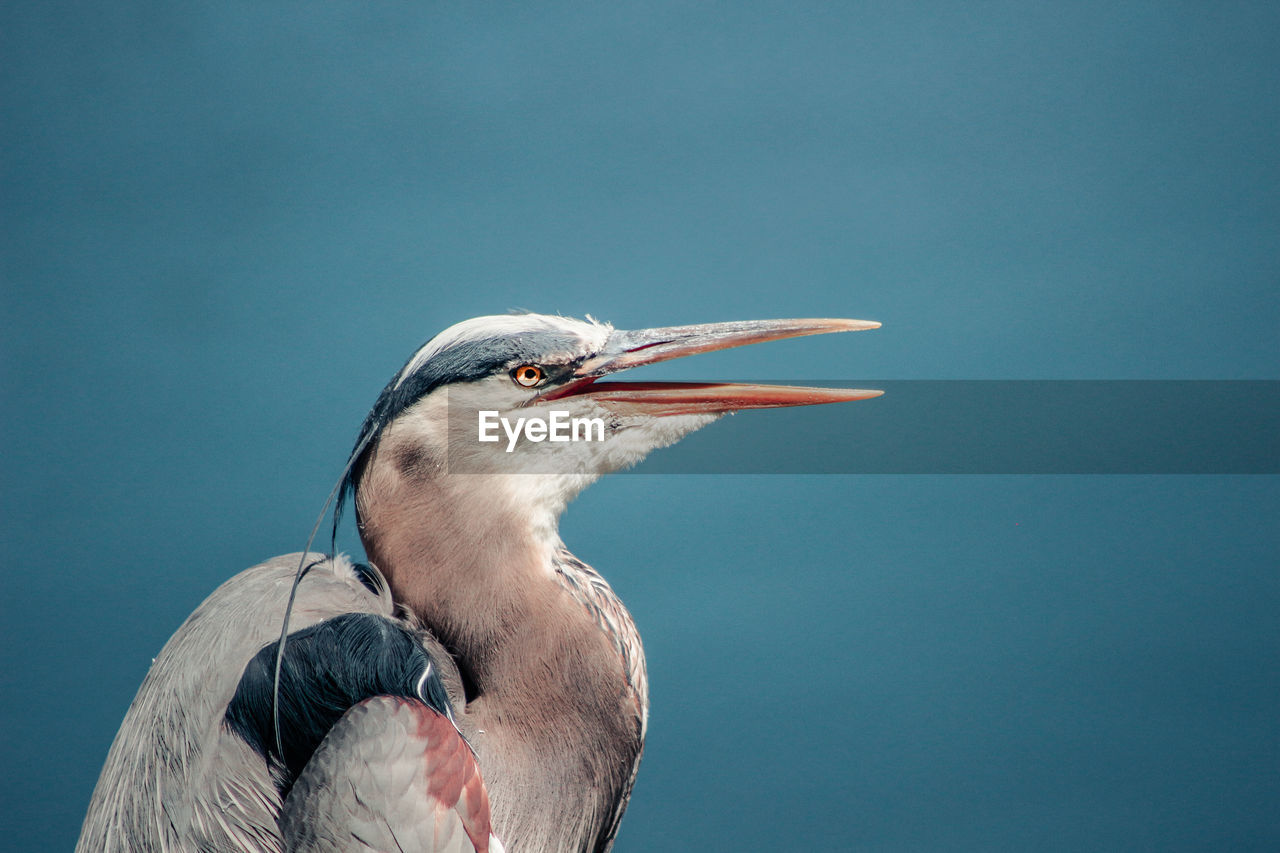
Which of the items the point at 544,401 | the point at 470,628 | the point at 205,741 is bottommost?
the point at 205,741

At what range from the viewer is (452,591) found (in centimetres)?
123

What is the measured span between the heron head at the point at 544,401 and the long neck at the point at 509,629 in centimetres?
2

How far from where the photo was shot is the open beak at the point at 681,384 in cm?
128

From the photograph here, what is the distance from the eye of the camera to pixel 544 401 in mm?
1264

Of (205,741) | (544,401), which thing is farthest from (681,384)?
(205,741)

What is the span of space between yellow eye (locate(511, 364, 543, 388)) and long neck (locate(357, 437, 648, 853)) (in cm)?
13

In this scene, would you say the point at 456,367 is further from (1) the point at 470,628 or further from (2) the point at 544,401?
(1) the point at 470,628

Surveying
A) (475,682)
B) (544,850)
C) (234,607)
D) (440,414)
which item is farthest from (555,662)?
(234,607)

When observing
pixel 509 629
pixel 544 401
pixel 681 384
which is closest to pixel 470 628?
pixel 509 629

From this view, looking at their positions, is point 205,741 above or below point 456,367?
below

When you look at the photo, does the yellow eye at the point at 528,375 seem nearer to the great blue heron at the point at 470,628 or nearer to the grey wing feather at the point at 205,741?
the great blue heron at the point at 470,628

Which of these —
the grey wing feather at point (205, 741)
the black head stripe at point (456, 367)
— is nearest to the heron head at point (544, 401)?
the black head stripe at point (456, 367)

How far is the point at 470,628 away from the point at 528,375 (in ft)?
1.09

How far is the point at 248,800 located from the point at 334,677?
0.61 ft
